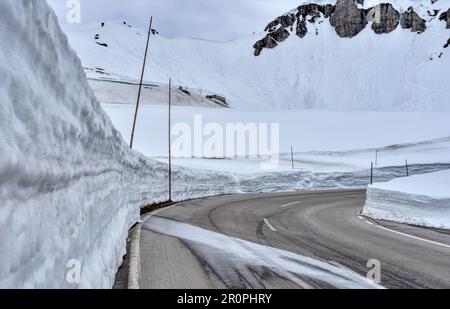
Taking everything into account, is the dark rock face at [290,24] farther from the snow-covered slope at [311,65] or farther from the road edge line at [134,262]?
the road edge line at [134,262]

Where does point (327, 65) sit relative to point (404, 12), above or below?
below

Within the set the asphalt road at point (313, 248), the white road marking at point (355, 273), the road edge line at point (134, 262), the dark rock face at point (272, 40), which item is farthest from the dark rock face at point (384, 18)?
the white road marking at point (355, 273)

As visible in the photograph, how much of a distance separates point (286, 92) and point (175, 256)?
5061 inches

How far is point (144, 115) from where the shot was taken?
223 ft

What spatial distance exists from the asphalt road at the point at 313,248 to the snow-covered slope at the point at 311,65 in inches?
3896

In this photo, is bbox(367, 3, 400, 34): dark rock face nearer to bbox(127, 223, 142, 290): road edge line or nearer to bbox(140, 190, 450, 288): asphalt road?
bbox(140, 190, 450, 288): asphalt road

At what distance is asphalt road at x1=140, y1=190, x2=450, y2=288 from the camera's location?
580 cm

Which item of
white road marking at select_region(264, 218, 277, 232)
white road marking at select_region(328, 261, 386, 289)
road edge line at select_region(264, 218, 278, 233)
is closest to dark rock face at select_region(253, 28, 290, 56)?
road edge line at select_region(264, 218, 278, 233)

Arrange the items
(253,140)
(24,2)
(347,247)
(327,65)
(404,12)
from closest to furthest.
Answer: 1. (24,2)
2. (347,247)
3. (253,140)
4. (327,65)
5. (404,12)

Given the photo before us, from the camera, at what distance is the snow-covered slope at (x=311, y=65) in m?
121

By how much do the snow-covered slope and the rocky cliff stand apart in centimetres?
105

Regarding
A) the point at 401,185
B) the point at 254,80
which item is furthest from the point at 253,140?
the point at 254,80

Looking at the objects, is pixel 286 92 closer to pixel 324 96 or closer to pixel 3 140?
pixel 324 96

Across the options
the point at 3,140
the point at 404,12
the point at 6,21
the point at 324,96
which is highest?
the point at 404,12
